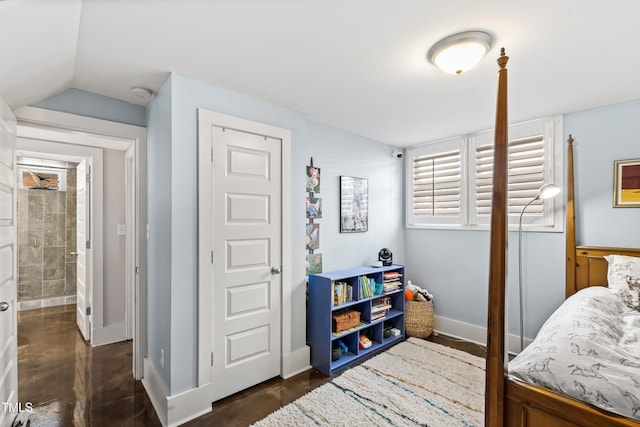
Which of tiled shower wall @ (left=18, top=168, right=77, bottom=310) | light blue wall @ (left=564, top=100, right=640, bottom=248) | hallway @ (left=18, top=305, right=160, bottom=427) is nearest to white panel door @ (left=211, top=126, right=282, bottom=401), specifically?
hallway @ (left=18, top=305, right=160, bottom=427)

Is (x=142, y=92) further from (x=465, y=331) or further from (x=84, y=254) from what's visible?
(x=465, y=331)

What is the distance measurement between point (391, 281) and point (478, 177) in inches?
61.7

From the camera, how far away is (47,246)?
470cm

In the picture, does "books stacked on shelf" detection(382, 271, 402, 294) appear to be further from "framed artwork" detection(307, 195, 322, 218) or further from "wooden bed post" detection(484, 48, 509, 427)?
"wooden bed post" detection(484, 48, 509, 427)

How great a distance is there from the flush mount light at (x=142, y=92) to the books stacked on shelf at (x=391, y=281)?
283cm

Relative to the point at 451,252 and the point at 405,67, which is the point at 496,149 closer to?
the point at 405,67

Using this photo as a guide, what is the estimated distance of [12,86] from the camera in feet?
5.36

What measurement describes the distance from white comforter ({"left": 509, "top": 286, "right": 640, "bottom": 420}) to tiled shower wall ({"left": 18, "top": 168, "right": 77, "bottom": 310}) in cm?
613

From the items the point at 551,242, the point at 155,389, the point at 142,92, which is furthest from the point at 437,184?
the point at 155,389

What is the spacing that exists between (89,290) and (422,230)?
4.09 m

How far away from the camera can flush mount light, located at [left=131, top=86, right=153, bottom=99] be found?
2.27m

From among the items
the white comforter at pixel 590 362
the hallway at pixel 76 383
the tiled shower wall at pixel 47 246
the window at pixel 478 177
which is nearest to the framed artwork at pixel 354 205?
the window at pixel 478 177

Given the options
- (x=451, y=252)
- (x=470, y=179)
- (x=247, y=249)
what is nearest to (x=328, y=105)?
(x=247, y=249)

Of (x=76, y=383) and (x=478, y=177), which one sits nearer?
(x=76, y=383)
